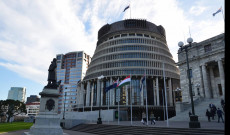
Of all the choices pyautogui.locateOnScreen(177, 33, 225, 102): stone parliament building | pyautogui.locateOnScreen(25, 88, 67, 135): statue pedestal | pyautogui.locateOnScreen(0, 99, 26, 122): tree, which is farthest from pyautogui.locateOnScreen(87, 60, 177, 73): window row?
pyautogui.locateOnScreen(0, 99, 26, 122): tree

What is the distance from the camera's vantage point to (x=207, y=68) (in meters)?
41.3

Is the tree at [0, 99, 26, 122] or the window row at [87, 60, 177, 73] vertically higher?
the window row at [87, 60, 177, 73]

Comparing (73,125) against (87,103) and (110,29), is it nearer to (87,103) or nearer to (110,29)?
(87,103)

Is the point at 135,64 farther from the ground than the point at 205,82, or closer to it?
farther from the ground

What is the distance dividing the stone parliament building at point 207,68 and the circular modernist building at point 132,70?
62.2ft

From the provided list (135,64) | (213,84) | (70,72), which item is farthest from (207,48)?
(70,72)

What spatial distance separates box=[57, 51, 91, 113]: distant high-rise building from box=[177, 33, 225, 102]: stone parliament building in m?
120

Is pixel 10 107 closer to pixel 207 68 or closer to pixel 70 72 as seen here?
pixel 70 72

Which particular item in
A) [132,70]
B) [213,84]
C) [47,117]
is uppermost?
[132,70]

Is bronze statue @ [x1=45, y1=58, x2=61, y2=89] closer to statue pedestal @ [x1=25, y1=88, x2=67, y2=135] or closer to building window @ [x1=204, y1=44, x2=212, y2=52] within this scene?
statue pedestal @ [x1=25, y1=88, x2=67, y2=135]

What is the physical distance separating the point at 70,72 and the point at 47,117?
143 meters

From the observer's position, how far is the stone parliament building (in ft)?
124

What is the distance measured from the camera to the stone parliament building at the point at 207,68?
37.9 meters

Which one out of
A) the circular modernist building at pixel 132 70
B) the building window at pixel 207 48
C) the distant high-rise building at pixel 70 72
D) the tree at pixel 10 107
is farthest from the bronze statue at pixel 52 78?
the distant high-rise building at pixel 70 72
